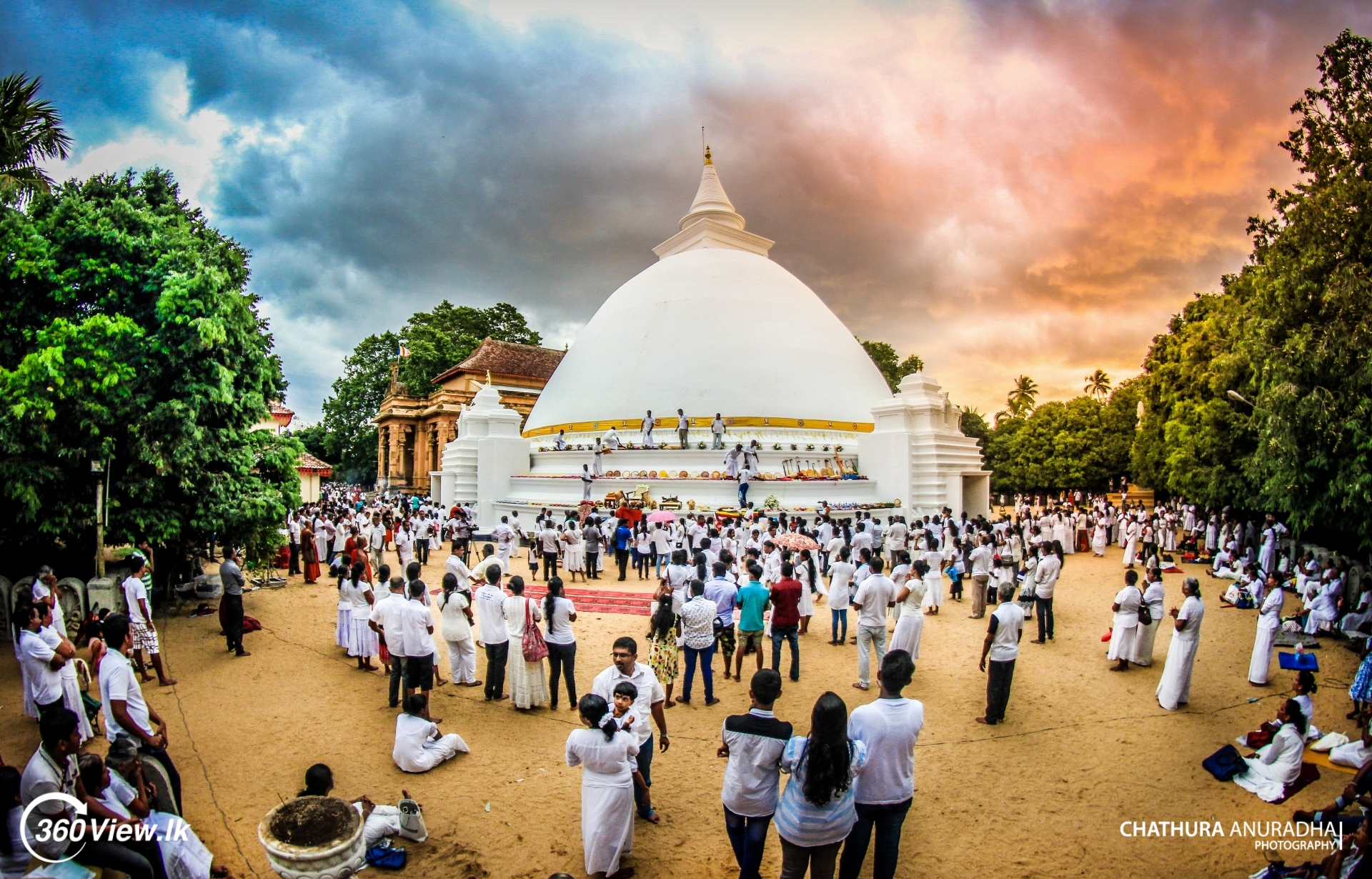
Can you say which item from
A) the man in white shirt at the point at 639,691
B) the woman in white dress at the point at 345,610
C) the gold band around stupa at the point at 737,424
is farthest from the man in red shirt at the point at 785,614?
the gold band around stupa at the point at 737,424

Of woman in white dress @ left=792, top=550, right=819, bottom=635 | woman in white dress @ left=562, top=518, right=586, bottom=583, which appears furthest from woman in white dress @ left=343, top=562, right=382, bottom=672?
woman in white dress @ left=792, top=550, right=819, bottom=635

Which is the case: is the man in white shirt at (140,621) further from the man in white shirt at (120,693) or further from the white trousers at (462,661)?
the white trousers at (462,661)

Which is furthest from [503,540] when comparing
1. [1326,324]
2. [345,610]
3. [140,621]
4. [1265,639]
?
A: [1326,324]

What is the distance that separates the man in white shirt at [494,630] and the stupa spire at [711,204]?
2497cm

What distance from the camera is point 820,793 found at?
3.59 meters

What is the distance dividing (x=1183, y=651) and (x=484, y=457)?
20.1 m

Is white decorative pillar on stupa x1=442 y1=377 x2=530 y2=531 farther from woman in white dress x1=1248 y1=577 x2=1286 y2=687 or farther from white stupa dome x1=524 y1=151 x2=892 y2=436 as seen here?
woman in white dress x1=1248 y1=577 x2=1286 y2=687

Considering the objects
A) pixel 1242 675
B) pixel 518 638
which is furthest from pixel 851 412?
pixel 518 638

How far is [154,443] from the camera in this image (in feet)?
31.5

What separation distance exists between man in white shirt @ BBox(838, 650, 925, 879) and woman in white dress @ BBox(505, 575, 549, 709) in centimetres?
400

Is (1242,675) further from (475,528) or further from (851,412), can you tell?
(475,528)

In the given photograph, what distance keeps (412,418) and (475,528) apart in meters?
21.9

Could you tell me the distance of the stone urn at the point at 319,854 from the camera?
3727 millimetres

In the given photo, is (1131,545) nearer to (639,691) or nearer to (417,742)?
(639,691)
